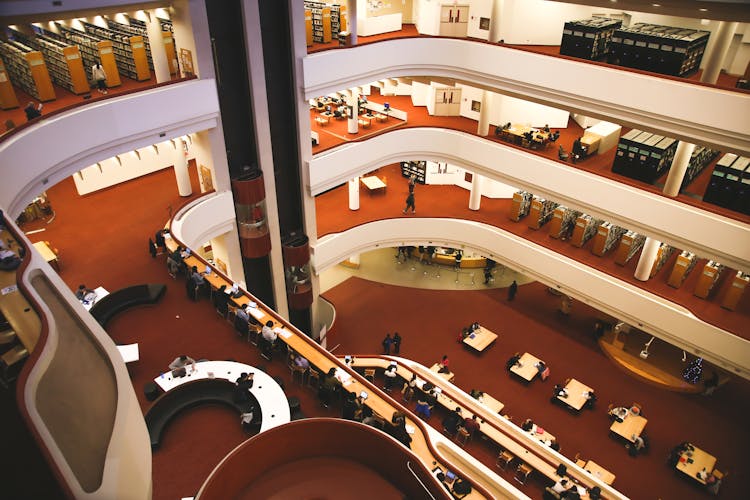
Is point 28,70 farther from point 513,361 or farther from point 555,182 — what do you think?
point 513,361

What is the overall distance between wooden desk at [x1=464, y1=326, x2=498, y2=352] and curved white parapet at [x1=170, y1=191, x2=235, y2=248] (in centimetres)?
972

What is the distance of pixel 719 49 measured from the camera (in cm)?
1346

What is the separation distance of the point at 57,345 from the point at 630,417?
17.2 m

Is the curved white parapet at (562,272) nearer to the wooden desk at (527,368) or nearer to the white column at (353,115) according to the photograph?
the wooden desk at (527,368)

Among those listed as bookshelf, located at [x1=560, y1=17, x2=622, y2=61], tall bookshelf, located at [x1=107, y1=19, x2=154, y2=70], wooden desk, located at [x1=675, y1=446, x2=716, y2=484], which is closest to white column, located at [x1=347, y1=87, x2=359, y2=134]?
tall bookshelf, located at [x1=107, y1=19, x2=154, y2=70]

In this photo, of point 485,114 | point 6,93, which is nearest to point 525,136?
point 485,114

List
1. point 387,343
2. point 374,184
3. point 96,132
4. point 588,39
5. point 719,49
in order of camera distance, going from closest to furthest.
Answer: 1. point 96,132
2. point 719,49
3. point 588,39
4. point 387,343
5. point 374,184

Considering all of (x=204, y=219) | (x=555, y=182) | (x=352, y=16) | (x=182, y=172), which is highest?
(x=352, y=16)

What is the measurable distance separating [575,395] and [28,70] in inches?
737

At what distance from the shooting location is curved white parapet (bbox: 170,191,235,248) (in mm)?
14188

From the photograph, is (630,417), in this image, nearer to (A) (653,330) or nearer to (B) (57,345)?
(A) (653,330)

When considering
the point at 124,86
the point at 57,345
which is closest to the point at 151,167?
the point at 124,86

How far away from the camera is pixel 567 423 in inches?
677

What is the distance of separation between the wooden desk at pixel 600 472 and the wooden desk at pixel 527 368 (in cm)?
356
